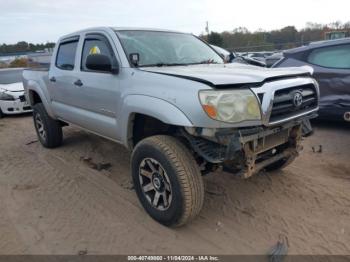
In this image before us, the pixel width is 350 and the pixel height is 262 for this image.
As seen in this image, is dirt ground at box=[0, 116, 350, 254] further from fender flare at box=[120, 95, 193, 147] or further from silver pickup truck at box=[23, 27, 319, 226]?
fender flare at box=[120, 95, 193, 147]

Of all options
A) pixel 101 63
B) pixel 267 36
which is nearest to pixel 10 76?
pixel 101 63

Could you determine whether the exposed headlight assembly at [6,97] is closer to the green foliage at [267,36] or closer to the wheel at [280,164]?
the wheel at [280,164]

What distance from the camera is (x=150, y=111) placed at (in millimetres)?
3285

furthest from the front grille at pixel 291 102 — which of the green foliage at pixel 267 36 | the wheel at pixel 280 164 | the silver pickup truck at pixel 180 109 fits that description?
the green foliage at pixel 267 36

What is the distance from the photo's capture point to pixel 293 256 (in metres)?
2.92

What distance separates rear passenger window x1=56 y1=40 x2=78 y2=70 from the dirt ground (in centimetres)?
146

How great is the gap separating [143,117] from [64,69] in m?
1.99

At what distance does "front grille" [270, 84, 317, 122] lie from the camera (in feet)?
10.3

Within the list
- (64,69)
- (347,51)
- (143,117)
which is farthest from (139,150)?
(347,51)

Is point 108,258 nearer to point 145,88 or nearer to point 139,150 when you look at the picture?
point 139,150

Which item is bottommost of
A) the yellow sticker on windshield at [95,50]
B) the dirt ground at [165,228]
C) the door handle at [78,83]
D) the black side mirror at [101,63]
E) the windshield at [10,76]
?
the dirt ground at [165,228]

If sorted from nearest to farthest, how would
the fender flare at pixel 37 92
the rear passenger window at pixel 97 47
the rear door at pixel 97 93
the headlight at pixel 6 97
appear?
1. the rear door at pixel 97 93
2. the rear passenger window at pixel 97 47
3. the fender flare at pixel 37 92
4. the headlight at pixel 6 97

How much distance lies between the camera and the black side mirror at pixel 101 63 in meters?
3.67

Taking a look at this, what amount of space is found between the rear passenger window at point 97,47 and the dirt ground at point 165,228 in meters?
1.56
